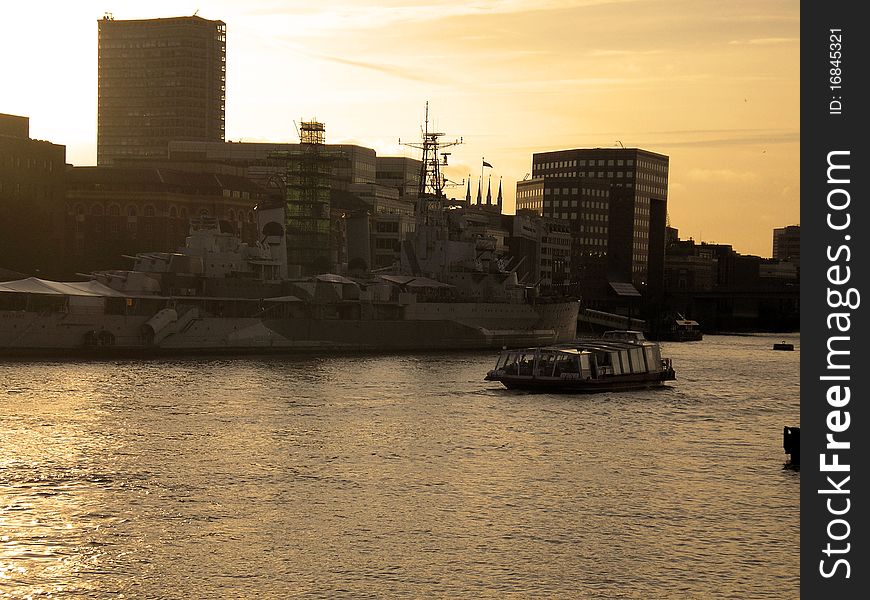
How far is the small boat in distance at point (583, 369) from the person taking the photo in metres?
66.2

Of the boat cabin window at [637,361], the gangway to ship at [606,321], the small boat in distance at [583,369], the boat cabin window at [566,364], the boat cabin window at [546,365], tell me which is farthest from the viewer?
the gangway to ship at [606,321]

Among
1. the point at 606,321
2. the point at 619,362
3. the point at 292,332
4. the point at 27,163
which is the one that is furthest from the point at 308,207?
the point at 606,321

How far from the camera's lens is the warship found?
260ft

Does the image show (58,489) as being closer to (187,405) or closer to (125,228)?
(187,405)

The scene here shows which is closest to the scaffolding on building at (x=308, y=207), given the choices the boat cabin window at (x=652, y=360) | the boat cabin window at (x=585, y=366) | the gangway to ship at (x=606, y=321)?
the boat cabin window at (x=652, y=360)

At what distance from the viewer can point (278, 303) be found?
90750 millimetres

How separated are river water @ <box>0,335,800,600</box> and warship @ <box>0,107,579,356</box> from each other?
1556cm

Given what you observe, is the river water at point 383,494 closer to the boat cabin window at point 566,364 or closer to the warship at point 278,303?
the boat cabin window at point 566,364

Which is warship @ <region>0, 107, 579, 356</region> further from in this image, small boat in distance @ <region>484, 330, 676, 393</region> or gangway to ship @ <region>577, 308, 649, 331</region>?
gangway to ship @ <region>577, 308, 649, 331</region>

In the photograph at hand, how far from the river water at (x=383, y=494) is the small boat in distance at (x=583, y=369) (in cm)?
234

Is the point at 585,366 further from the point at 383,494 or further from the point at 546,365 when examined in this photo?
the point at 383,494

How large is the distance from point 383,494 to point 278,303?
5605 centimetres

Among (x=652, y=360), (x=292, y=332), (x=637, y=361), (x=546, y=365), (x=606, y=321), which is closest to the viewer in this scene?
(x=546, y=365)
